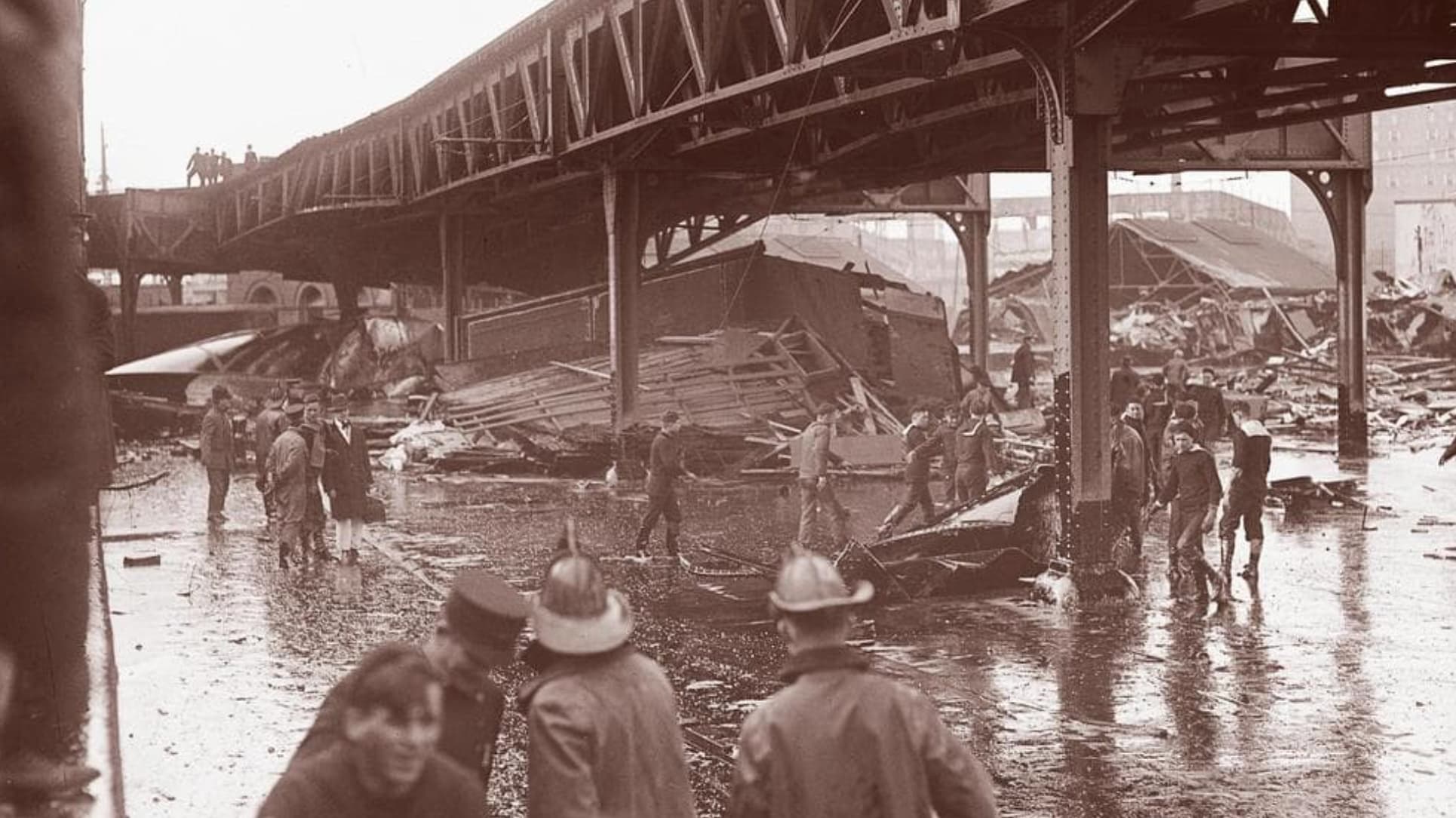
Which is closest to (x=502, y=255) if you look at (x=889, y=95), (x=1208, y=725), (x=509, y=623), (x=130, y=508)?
(x=130, y=508)

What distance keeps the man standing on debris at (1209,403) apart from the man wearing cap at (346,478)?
11.8 m

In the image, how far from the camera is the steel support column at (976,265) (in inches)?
1273

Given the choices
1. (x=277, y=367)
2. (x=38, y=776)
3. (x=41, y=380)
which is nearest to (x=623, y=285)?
(x=38, y=776)

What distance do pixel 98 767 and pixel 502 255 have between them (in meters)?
34.1

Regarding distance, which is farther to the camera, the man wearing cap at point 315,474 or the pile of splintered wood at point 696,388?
the pile of splintered wood at point 696,388

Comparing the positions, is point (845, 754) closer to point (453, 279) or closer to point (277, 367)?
point (453, 279)

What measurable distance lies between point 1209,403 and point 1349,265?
16.5ft

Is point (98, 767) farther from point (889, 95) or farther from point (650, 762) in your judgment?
point (889, 95)

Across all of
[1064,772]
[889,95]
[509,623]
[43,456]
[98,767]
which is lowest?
[1064,772]

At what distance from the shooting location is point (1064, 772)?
7.62 meters

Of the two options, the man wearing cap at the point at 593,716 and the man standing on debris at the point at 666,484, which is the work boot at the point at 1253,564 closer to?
the man standing on debris at the point at 666,484

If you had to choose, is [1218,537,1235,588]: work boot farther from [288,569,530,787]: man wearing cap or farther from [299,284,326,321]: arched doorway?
[299,284,326,321]: arched doorway

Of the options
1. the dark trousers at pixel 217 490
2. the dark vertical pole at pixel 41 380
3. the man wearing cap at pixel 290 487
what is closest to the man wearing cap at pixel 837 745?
the dark vertical pole at pixel 41 380

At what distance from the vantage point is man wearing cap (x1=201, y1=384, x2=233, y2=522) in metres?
19.0
